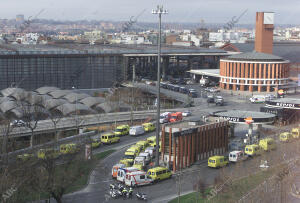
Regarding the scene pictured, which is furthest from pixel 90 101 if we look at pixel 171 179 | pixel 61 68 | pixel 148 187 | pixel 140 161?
pixel 148 187

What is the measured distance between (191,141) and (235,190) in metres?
5.77

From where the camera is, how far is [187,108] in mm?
41906

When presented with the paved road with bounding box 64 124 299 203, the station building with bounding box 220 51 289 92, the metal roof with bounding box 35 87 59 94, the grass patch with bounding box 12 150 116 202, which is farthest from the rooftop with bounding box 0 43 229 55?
the grass patch with bounding box 12 150 116 202

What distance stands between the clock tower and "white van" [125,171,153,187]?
165 feet

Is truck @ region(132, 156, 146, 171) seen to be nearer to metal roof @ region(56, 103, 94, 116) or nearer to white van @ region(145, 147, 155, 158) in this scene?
white van @ region(145, 147, 155, 158)

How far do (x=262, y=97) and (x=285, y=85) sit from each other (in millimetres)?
9093

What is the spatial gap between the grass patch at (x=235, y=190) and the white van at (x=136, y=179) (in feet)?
7.11

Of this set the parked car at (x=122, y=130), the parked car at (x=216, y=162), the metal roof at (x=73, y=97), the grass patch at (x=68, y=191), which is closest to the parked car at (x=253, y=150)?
the parked car at (x=216, y=162)

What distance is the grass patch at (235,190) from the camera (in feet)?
59.5

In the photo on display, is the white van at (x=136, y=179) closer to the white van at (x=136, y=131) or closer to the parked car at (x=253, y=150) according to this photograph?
the parked car at (x=253, y=150)

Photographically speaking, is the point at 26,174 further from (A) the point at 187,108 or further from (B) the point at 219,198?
(A) the point at 187,108

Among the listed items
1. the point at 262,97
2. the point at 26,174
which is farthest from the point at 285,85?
the point at 26,174

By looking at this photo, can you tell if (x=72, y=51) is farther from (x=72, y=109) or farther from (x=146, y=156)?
(x=146, y=156)

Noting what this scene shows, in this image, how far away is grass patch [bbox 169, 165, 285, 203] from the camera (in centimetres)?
1812
